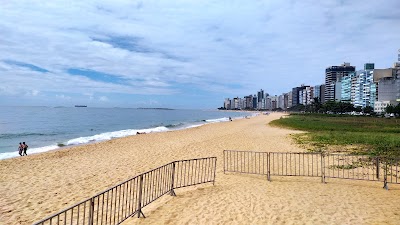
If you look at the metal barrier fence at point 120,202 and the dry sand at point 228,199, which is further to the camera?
the dry sand at point 228,199

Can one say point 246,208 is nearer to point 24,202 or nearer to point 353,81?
point 24,202

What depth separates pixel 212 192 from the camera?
1041cm

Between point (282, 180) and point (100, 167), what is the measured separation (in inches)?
381

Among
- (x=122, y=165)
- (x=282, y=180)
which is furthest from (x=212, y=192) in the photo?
(x=122, y=165)

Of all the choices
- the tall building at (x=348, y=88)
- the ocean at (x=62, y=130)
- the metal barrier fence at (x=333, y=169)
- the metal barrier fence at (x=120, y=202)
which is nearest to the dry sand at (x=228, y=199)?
the metal barrier fence at (x=120, y=202)

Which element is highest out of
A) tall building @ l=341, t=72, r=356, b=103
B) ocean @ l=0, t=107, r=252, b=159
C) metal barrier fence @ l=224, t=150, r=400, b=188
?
tall building @ l=341, t=72, r=356, b=103

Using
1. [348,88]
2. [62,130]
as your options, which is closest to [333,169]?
[62,130]

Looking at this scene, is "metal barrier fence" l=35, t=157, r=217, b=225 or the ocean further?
the ocean

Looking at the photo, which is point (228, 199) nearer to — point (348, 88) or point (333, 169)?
point (333, 169)

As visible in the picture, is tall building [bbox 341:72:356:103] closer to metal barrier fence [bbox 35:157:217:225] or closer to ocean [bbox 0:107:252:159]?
ocean [bbox 0:107:252:159]

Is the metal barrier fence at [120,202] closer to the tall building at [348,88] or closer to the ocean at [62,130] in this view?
the ocean at [62,130]

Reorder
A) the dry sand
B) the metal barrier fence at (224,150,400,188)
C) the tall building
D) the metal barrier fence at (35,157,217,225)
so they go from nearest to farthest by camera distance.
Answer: the metal barrier fence at (35,157,217,225), the dry sand, the metal barrier fence at (224,150,400,188), the tall building

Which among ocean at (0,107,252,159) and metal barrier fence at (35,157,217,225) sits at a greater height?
metal barrier fence at (35,157,217,225)

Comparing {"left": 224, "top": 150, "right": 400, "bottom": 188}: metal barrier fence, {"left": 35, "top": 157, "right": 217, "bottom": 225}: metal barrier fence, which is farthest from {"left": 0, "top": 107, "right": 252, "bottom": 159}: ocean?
{"left": 224, "top": 150, "right": 400, "bottom": 188}: metal barrier fence
